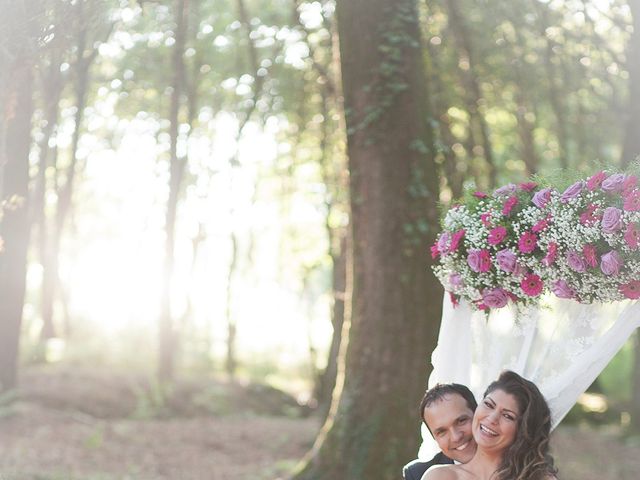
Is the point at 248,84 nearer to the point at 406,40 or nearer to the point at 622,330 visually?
the point at 406,40

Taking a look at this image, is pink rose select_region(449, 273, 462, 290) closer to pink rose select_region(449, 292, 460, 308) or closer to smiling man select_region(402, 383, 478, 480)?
pink rose select_region(449, 292, 460, 308)

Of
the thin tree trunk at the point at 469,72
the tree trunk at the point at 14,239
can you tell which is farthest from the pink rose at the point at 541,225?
the thin tree trunk at the point at 469,72

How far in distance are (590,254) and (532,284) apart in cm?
51

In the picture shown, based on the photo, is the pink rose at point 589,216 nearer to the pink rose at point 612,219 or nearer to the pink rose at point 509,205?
the pink rose at point 612,219

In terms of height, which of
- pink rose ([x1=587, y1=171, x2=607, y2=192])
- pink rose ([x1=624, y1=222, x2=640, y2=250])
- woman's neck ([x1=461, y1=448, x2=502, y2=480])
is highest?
pink rose ([x1=587, y1=171, x2=607, y2=192])

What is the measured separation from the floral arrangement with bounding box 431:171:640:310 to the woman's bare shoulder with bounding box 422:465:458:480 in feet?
4.05

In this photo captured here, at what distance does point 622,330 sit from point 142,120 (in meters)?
17.0

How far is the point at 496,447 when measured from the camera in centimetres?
459

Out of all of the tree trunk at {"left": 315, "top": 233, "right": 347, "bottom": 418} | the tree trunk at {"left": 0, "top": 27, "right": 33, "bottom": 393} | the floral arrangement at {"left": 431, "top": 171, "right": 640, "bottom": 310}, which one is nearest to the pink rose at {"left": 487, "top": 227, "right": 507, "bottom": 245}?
the floral arrangement at {"left": 431, "top": 171, "right": 640, "bottom": 310}

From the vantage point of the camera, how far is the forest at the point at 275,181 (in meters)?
→ 8.35

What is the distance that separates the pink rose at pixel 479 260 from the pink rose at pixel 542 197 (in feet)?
1.43

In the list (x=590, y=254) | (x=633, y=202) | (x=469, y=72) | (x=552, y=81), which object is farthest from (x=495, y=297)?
(x=552, y=81)

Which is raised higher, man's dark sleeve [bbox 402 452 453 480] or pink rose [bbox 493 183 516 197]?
pink rose [bbox 493 183 516 197]

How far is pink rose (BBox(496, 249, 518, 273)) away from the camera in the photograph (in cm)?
533
